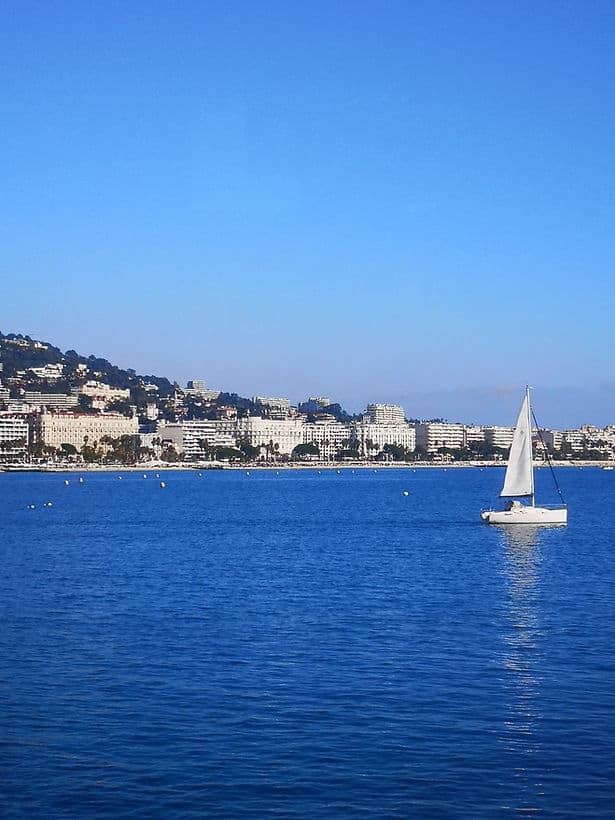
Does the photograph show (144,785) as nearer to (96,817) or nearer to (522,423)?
(96,817)

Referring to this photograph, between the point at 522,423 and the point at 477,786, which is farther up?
the point at 522,423

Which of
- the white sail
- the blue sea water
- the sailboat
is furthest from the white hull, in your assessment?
the blue sea water

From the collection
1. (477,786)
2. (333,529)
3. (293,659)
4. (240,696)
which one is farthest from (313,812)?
(333,529)

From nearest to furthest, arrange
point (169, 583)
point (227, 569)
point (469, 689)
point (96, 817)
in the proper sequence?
1. point (96, 817)
2. point (469, 689)
3. point (169, 583)
4. point (227, 569)

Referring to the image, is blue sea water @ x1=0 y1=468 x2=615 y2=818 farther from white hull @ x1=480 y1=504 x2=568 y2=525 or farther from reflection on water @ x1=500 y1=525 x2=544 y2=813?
white hull @ x1=480 y1=504 x2=568 y2=525

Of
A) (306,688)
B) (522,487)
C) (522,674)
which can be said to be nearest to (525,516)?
(522,487)

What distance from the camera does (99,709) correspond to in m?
16.7

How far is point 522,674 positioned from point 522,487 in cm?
3950

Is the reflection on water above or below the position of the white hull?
below

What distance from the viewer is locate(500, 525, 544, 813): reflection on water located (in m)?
13.7

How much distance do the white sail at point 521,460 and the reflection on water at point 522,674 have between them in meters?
19.5

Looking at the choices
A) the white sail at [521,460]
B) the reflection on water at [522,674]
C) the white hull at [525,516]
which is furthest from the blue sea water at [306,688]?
the white sail at [521,460]

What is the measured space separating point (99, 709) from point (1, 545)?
1187 inches

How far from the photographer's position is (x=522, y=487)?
190 ft
